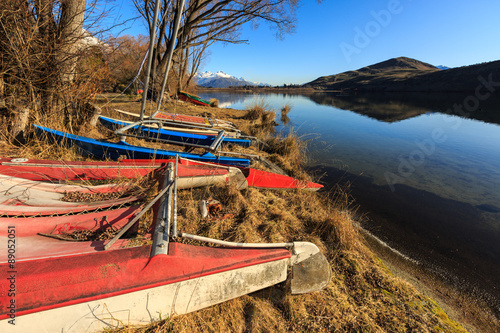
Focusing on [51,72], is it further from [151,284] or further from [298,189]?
[298,189]

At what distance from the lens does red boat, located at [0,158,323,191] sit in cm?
281

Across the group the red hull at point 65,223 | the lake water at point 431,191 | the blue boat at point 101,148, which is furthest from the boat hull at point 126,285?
the lake water at point 431,191

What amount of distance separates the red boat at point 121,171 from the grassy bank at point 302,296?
247 mm

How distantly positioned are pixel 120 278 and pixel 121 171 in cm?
226

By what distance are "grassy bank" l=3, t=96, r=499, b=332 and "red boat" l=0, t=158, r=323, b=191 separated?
0.81ft

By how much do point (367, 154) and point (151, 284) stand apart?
858cm

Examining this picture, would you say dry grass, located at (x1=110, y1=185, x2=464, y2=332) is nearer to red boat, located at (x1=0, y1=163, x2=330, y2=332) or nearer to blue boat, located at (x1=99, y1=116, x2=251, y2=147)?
red boat, located at (x1=0, y1=163, x2=330, y2=332)

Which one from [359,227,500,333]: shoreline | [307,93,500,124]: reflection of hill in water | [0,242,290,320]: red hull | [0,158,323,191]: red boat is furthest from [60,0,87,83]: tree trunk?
[307,93,500,124]: reflection of hill in water

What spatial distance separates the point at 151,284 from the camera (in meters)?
1.46

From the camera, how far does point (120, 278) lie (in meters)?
1.40

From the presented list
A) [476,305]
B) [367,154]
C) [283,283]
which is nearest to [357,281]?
[283,283]

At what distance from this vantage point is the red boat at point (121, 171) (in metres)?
2.81

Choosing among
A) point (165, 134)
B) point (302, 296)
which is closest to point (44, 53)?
point (165, 134)

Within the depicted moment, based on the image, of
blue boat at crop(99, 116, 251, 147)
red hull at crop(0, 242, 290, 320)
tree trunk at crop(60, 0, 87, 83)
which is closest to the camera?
red hull at crop(0, 242, 290, 320)
